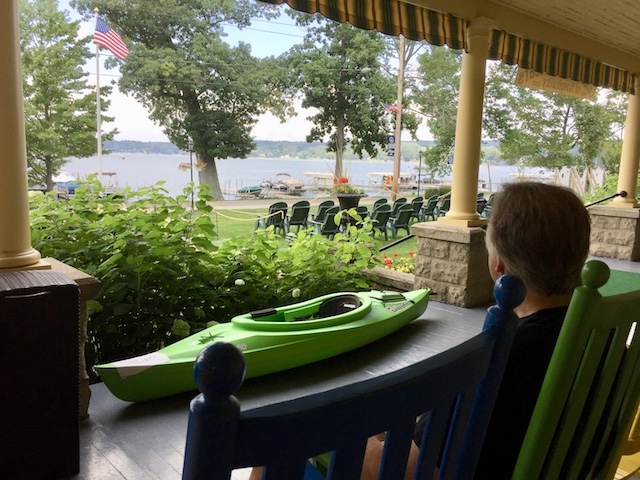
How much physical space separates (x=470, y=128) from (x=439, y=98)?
43.5ft

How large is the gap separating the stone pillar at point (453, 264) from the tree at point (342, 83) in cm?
1115

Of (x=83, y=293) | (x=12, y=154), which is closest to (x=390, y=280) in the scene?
(x=83, y=293)

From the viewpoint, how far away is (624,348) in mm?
932

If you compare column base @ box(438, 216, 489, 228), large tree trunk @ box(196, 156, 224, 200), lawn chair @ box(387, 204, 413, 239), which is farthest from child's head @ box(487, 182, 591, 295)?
large tree trunk @ box(196, 156, 224, 200)

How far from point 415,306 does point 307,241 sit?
1045 mm

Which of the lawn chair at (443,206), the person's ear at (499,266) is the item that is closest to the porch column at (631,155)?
the lawn chair at (443,206)

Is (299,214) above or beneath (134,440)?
above

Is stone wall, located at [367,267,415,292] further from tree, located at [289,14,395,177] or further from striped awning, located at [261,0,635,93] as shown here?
tree, located at [289,14,395,177]

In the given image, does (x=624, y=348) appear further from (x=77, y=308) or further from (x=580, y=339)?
(x=77, y=308)

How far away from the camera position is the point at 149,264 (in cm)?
307

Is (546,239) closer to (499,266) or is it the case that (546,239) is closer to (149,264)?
(499,266)

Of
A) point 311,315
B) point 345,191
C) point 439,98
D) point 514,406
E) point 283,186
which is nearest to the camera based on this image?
point 514,406

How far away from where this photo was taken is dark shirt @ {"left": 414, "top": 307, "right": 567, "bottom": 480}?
1.04m

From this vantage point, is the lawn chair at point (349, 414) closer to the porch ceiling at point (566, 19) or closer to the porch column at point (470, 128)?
the porch ceiling at point (566, 19)
